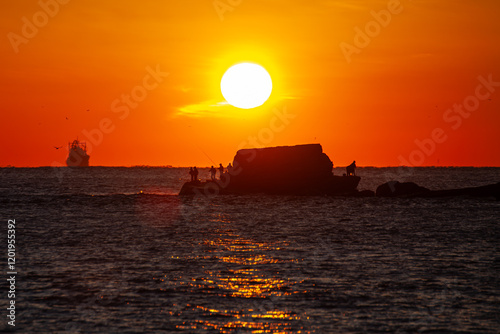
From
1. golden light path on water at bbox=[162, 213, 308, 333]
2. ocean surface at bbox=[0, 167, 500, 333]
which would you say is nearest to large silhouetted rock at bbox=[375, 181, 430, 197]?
ocean surface at bbox=[0, 167, 500, 333]

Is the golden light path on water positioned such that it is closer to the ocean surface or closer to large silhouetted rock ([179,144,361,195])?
the ocean surface

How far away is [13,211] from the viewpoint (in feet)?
191

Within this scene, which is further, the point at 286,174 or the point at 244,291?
the point at 286,174

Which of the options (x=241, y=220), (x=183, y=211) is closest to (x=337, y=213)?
(x=241, y=220)

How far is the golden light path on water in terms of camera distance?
1764cm

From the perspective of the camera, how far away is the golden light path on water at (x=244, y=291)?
1764 cm

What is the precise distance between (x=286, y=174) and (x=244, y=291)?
5170cm

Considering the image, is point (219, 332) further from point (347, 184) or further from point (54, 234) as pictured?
point (347, 184)

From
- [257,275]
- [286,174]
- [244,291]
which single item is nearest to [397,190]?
[286,174]

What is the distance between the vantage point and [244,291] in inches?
857

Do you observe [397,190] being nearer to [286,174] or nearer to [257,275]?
[286,174]

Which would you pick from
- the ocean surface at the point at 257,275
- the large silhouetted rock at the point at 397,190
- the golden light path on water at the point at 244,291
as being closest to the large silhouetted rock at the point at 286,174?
the large silhouetted rock at the point at 397,190

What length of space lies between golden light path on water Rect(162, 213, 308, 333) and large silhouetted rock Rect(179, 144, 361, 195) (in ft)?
124

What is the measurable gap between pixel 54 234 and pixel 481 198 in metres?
48.3
